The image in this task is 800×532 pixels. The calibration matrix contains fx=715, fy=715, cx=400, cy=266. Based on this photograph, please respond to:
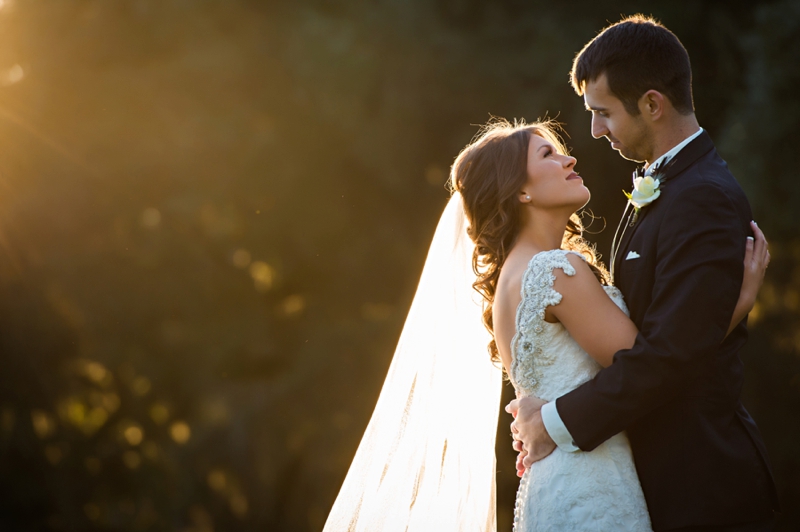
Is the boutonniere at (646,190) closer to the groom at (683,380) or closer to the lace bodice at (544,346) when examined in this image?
the groom at (683,380)

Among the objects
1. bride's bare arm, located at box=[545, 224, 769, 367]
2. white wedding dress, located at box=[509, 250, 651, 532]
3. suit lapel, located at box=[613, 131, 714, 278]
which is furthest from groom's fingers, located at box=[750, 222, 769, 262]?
white wedding dress, located at box=[509, 250, 651, 532]

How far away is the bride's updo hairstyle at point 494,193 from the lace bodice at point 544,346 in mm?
271

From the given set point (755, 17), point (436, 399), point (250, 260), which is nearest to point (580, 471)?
point (436, 399)

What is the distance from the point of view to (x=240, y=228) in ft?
15.9

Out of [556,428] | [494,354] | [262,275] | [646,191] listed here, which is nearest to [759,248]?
[646,191]

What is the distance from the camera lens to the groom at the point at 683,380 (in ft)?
5.38

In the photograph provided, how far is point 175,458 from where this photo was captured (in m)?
4.82

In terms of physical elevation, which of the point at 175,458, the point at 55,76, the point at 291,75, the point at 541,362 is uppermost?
the point at 55,76

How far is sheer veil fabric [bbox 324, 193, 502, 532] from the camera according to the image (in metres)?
2.18

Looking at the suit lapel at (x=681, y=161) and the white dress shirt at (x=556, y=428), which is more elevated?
the suit lapel at (x=681, y=161)

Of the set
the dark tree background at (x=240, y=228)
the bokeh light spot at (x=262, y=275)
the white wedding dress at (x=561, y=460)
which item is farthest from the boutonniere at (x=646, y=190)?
the bokeh light spot at (x=262, y=275)

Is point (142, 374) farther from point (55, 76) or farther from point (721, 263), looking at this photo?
point (721, 263)

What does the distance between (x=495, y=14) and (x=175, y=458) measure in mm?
3699

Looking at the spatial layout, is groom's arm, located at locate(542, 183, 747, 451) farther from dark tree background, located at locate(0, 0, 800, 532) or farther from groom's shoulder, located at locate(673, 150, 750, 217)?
dark tree background, located at locate(0, 0, 800, 532)
